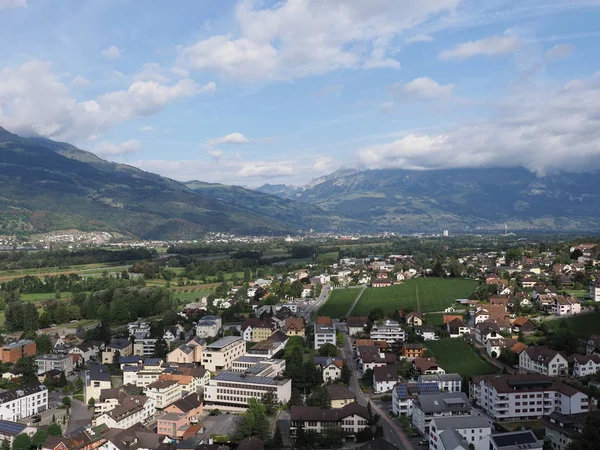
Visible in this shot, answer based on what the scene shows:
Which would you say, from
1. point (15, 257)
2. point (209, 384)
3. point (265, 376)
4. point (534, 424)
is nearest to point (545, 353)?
point (534, 424)

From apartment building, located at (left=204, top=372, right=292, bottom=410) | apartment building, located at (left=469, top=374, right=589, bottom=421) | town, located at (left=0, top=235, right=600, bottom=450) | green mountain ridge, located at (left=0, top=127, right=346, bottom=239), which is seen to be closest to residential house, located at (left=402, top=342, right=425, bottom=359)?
town, located at (left=0, top=235, right=600, bottom=450)

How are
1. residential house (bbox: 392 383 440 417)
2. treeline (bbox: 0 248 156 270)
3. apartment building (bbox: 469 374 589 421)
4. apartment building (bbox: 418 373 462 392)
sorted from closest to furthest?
apartment building (bbox: 469 374 589 421) < residential house (bbox: 392 383 440 417) < apartment building (bbox: 418 373 462 392) < treeline (bbox: 0 248 156 270)

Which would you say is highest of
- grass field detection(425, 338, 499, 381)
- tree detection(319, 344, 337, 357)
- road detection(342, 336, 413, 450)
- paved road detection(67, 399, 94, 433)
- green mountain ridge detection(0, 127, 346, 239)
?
green mountain ridge detection(0, 127, 346, 239)

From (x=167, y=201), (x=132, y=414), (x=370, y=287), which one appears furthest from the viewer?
(x=167, y=201)

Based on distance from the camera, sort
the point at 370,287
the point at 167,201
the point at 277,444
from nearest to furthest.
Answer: the point at 277,444 < the point at 370,287 < the point at 167,201

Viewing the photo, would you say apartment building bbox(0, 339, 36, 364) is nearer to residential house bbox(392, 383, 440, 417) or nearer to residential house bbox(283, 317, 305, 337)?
residential house bbox(283, 317, 305, 337)

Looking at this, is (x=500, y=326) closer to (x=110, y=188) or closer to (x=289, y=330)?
(x=289, y=330)

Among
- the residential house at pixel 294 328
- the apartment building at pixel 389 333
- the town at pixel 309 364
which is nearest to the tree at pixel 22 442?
the town at pixel 309 364
